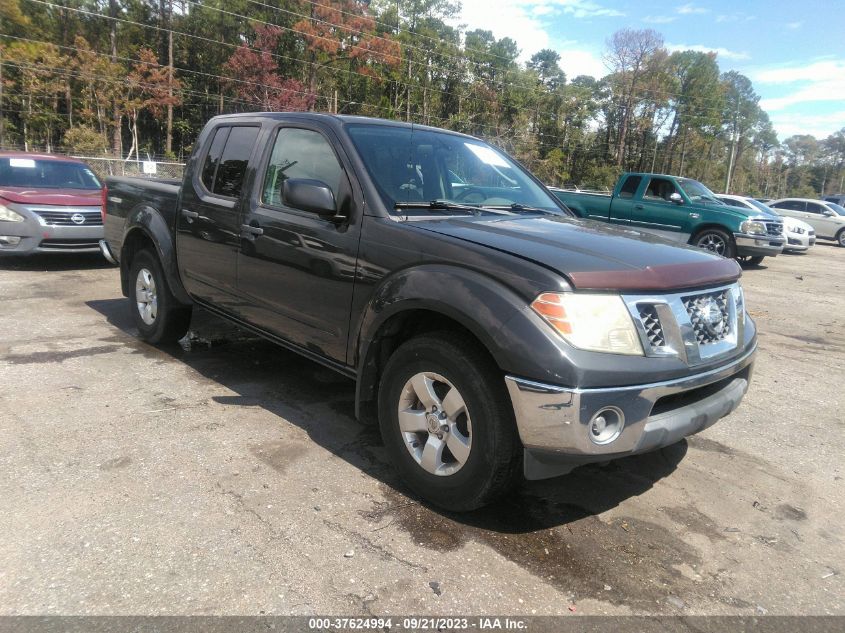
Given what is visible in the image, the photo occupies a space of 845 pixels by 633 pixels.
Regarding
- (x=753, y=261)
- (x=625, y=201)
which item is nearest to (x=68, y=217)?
(x=625, y=201)

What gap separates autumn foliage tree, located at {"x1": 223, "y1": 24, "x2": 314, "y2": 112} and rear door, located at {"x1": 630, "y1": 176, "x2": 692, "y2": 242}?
35387mm

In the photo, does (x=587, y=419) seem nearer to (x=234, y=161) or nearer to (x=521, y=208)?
(x=521, y=208)

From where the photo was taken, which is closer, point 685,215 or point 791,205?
point 685,215

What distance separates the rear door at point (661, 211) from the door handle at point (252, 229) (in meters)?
10.6

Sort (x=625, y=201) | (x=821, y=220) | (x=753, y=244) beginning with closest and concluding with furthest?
1. (x=753, y=244)
2. (x=625, y=201)
3. (x=821, y=220)

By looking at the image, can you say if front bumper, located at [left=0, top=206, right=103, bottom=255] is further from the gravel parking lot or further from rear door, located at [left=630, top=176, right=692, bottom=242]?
rear door, located at [left=630, top=176, right=692, bottom=242]

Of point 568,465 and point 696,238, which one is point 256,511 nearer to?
point 568,465

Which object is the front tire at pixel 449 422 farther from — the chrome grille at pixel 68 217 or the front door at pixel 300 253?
the chrome grille at pixel 68 217

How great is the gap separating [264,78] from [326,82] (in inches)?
255

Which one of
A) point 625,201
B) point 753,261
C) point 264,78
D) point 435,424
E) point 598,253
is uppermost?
point 264,78

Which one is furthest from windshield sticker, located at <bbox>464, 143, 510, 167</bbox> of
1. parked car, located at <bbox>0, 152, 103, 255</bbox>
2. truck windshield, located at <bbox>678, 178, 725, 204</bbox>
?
truck windshield, located at <bbox>678, 178, 725, 204</bbox>

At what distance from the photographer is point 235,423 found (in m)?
4.00

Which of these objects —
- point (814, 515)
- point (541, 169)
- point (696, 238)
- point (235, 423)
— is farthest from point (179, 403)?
point (541, 169)

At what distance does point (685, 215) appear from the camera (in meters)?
12.9
